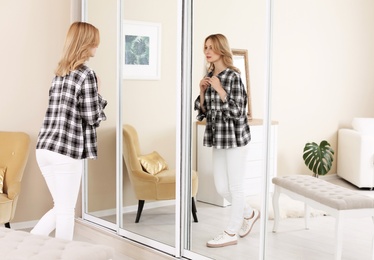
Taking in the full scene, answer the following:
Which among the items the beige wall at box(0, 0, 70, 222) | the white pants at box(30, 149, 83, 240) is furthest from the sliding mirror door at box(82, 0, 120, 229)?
the white pants at box(30, 149, 83, 240)

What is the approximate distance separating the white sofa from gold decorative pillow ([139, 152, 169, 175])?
56.5 inches

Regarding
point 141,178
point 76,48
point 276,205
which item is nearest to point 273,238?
point 276,205

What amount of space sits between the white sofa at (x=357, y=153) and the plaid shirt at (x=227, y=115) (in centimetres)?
60

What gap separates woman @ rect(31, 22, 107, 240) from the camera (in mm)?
3783

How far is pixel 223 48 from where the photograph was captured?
3.60 metres

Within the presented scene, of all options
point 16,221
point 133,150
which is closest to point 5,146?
point 16,221

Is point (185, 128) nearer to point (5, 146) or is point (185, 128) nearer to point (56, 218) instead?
point (56, 218)

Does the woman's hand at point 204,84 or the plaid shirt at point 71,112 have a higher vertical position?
the woman's hand at point 204,84

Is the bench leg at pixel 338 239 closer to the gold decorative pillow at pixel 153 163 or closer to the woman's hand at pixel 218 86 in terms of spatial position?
the woman's hand at pixel 218 86

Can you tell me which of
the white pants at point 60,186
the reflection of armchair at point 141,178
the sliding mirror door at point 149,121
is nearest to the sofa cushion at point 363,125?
the reflection of armchair at point 141,178

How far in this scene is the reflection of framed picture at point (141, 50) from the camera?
13.8 ft

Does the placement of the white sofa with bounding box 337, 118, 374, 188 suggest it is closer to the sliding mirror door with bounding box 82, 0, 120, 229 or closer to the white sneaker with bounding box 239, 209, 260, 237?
the white sneaker with bounding box 239, 209, 260, 237

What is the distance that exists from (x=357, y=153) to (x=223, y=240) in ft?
3.49

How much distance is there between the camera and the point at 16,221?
16.4 feet
